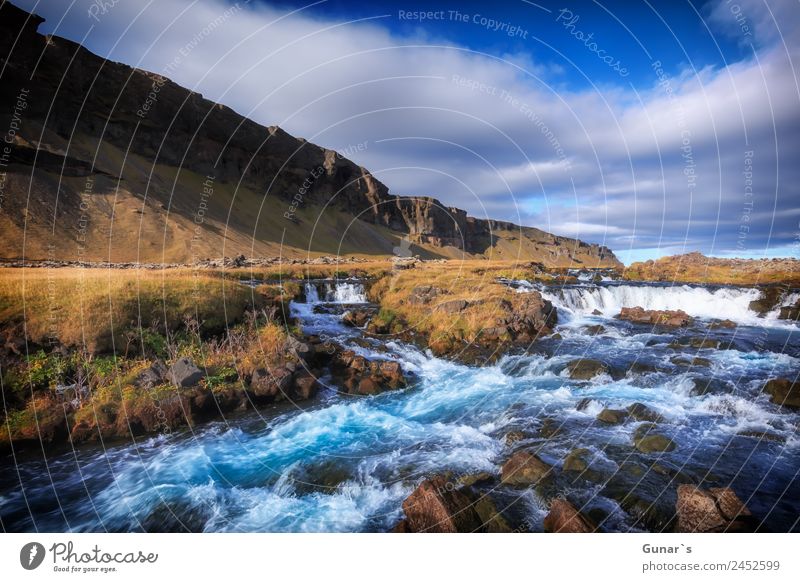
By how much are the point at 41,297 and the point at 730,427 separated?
27.0 meters

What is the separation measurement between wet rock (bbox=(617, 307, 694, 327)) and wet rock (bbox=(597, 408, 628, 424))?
2179 centimetres

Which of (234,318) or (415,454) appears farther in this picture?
(234,318)

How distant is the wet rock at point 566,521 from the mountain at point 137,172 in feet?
115

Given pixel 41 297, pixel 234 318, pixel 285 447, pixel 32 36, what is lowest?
pixel 285 447

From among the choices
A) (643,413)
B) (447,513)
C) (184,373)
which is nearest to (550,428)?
(643,413)

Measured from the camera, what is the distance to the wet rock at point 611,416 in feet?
42.8

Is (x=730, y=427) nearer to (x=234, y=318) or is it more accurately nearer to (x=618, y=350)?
(x=618, y=350)

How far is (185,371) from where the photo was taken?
14000 millimetres

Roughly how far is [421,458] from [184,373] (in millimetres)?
9650

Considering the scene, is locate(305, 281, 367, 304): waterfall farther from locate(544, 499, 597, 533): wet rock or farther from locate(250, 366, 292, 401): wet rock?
locate(544, 499, 597, 533): wet rock

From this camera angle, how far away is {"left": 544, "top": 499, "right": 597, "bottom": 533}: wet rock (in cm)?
740

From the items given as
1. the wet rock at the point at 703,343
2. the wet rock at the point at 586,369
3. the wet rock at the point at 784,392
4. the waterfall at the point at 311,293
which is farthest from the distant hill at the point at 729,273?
the waterfall at the point at 311,293

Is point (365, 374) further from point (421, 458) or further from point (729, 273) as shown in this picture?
point (729, 273)
